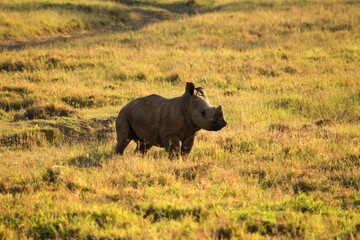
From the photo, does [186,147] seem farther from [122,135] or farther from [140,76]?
[140,76]

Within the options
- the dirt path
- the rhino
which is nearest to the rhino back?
the rhino

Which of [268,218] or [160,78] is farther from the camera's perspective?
[160,78]

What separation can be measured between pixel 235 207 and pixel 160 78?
470 inches

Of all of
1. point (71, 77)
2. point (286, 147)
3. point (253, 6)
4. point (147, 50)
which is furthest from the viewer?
point (253, 6)

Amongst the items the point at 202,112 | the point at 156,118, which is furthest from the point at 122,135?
the point at 202,112

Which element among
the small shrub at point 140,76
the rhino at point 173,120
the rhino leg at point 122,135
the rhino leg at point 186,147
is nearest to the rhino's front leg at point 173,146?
the rhino at point 173,120

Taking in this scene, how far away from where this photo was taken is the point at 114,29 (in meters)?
31.8

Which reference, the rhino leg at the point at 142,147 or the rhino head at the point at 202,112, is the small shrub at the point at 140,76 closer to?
the rhino leg at the point at 142,147

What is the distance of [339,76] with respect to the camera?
60.6 feet

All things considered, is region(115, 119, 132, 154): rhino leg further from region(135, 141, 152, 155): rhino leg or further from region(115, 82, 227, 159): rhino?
region(135, 141, 152, 155): rhino leg

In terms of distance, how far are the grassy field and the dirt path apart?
274 millimetres

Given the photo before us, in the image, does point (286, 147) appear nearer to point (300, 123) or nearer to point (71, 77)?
point (300, 123)

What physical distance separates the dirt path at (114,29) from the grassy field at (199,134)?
10.8 inches

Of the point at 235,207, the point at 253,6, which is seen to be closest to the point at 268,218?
the point at 235,207
